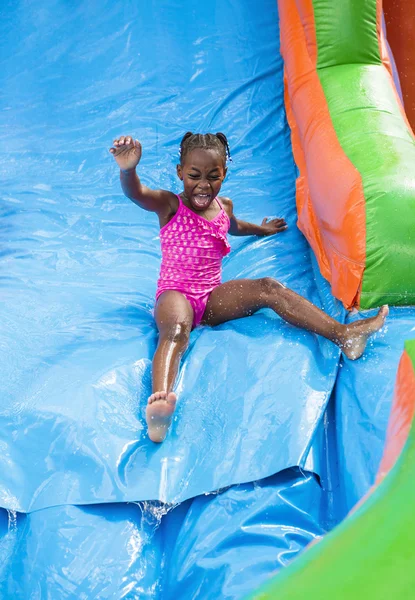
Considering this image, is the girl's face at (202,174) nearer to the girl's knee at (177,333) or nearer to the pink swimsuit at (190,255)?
the pink swimsuit at (190,255)

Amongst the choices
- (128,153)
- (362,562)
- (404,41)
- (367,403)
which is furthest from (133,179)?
(404,41)

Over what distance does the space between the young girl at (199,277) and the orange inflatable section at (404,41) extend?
4.03 ft

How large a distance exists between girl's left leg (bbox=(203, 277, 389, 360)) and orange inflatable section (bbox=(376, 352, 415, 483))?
1.54 ft

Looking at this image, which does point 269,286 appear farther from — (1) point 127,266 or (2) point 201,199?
(1) point 127,266

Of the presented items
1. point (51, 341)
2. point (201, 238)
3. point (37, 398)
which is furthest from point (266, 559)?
point (201, 238)

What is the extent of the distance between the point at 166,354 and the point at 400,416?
781mm

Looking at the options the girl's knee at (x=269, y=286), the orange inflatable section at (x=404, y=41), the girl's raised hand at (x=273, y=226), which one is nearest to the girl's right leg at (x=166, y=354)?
the girl's knee at (x=269, y=286)

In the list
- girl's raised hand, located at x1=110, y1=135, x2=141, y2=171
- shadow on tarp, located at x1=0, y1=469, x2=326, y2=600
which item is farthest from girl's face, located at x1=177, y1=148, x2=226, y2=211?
shadow on tarp, located at x1=0, y1=469, x2=326, y2=600

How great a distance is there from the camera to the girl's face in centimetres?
201

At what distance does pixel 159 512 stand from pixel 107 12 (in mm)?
2936

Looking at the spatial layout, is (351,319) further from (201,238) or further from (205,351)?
(201,238)

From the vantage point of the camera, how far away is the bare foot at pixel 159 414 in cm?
159

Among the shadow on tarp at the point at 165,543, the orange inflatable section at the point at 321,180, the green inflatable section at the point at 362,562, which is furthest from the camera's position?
the orange inflatable section at the point at 321,180

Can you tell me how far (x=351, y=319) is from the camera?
6.05 ft
